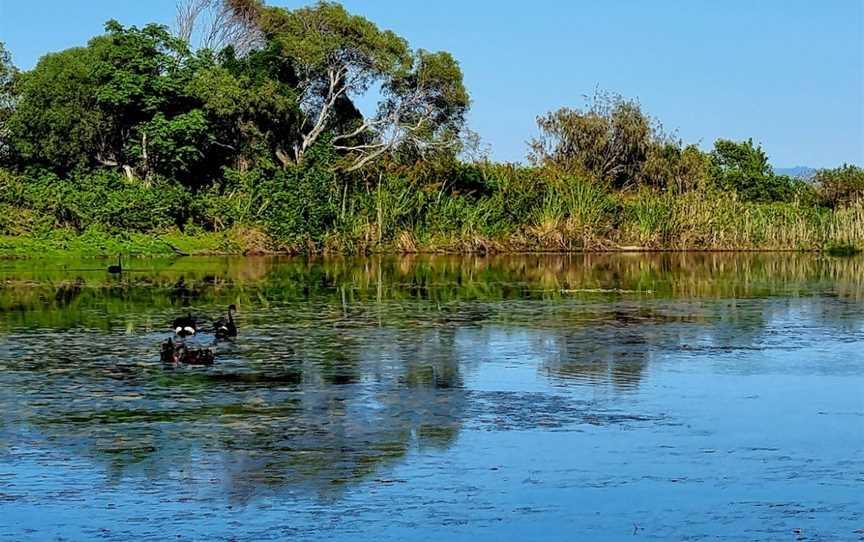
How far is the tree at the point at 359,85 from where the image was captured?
142 ft

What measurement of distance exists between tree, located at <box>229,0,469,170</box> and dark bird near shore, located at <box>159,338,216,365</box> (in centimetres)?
2861

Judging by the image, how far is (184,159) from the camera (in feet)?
136

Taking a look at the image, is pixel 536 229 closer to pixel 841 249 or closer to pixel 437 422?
pixel 841 249

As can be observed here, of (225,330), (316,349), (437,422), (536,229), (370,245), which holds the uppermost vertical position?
(536,229)

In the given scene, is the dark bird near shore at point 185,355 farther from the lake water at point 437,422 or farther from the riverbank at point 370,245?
the riverbank at point 370,245

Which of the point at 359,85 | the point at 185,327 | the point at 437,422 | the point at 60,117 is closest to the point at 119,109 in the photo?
the point at 60,117

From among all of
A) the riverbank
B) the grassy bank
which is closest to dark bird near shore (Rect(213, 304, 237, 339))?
the riverbank

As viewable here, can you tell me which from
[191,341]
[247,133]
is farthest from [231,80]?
[191,341]

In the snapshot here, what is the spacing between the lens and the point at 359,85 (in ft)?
146

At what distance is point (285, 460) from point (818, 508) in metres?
3.54

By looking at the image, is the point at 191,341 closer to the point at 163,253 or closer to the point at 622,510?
the point at 622,510

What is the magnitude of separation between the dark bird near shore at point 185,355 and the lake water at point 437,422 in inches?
12.9

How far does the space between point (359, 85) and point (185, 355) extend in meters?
31.2

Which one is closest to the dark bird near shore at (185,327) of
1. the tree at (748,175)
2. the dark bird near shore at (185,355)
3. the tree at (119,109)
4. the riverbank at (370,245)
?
the dark bird near shore at (185,355)
